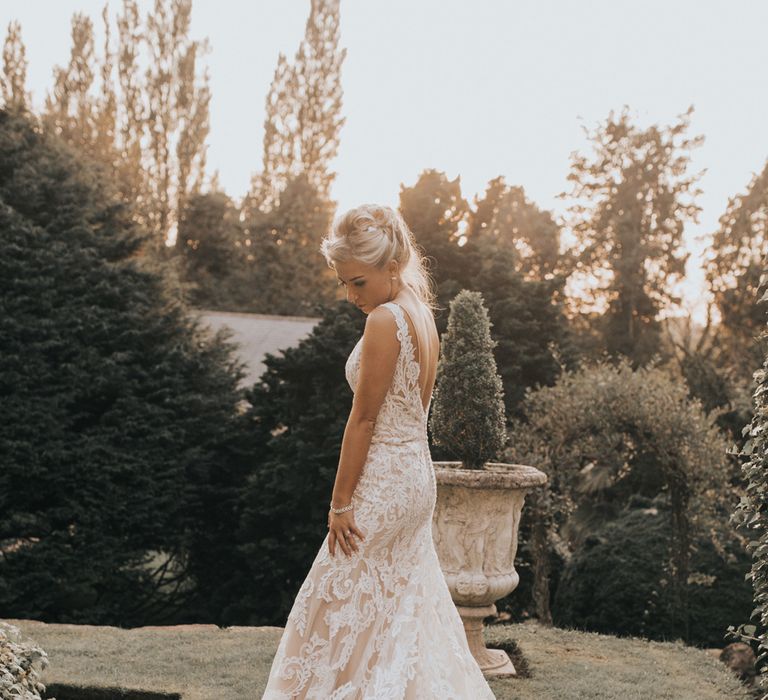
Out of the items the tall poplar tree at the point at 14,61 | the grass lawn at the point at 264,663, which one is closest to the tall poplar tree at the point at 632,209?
the grass lawn at the point at 264,663

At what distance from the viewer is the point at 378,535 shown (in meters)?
2.85

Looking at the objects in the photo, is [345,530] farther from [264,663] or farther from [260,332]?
[260,332]

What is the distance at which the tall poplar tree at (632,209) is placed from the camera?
23031 millimetres

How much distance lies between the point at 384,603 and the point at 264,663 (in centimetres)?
263

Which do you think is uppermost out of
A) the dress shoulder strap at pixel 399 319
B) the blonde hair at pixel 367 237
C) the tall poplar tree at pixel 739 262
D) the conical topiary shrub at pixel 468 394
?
the tall poplar tree at pixel 739 262

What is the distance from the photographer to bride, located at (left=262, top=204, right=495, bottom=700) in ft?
9.03

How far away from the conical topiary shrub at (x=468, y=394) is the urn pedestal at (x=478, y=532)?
0.16 metres

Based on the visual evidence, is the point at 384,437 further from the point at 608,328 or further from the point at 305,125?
the point at 305,125

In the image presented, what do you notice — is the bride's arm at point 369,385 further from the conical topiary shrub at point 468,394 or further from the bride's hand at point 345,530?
the conical topiary shrub at point 468,394

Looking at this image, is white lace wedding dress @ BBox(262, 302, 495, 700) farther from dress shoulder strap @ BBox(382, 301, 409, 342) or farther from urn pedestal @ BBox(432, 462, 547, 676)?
urn pedestal @ BBox(432, 462, 547, 676)

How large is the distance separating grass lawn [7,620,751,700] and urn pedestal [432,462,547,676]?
1.34ft

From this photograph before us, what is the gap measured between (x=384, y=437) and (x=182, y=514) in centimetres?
749

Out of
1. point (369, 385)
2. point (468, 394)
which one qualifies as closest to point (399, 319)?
point (369, 385)

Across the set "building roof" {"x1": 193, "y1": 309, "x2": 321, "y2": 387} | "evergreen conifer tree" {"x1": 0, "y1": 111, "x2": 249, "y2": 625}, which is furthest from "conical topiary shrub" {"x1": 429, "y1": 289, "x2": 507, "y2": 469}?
A: "building roof" {"x1": 193, "y1": 309, "x2": 321, "y2": 387}
